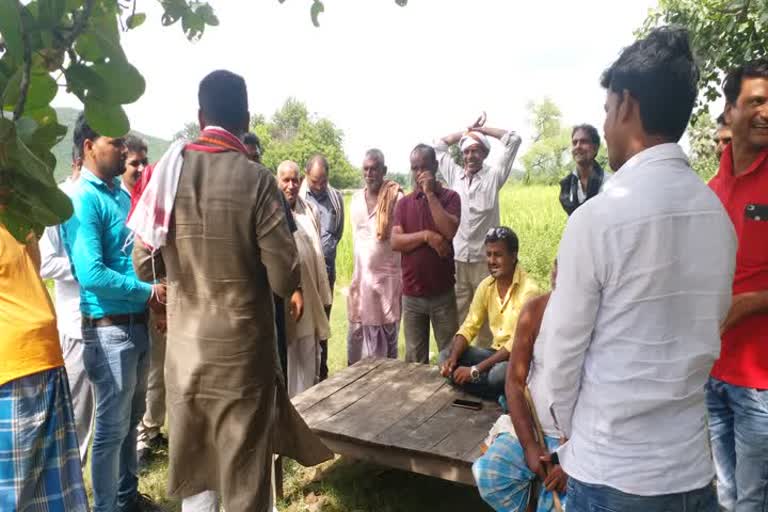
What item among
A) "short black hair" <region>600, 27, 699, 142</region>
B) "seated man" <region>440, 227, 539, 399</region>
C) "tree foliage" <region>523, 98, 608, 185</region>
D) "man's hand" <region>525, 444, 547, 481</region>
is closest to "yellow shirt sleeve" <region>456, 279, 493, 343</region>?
"seated man" <region>440, 227, 539, 399</region>

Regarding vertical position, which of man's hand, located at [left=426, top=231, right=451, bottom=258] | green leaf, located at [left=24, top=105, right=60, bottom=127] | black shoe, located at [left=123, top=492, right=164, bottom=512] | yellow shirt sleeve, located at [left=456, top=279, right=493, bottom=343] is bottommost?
black shoe, located at [left=123, top=492, right=164, bottom=512]

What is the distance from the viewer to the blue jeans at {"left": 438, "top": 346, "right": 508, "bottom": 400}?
315cm

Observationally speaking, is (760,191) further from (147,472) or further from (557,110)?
(557,110)

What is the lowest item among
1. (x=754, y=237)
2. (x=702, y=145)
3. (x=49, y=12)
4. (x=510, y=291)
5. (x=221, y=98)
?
(x=510, y=291)

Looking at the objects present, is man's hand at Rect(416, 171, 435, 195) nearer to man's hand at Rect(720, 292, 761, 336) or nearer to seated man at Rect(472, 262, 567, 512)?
seated man at Rect(472, 262, 567, 512)

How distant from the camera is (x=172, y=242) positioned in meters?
2.11

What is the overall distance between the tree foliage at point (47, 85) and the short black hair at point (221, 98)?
149cm

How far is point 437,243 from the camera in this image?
4.03 meters

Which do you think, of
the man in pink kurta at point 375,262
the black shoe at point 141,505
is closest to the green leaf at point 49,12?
the black shoe at point 141,505

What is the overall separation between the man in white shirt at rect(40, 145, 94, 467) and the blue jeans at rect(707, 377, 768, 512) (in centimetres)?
269

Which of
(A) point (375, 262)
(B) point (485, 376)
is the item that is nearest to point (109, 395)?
(B) point (485, 376)

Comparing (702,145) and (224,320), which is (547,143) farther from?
(224,320)

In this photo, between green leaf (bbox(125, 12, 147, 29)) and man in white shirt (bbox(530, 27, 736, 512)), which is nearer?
green leaf (bbox(125, 12, 147, 29))

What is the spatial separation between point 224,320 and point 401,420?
51.1 inches
